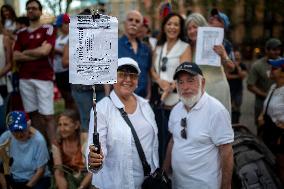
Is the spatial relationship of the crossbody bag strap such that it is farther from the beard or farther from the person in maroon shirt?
the person in maroon shirt

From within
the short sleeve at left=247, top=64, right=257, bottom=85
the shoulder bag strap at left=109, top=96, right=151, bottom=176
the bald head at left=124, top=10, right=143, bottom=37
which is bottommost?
the shoulder bag strap at left=109, top=96, right=151, bottom=176

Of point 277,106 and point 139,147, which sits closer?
point 139,147

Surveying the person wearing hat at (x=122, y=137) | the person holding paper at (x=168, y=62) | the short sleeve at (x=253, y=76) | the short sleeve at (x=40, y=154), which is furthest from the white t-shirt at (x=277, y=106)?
the short sleeve at (x=40, y=154)

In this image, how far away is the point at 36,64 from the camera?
5.80 m

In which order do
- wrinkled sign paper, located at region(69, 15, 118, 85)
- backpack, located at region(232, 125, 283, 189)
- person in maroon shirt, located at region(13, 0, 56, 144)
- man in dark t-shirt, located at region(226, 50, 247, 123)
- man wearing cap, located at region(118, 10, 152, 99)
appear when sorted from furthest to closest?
1. man in dark t-shirt, located at region(226, 50, 247, 123)
2. person in maroon shirt, located at region(13, 0, 56, 144)
3. man wearing cap, located at region(118, 10, 152, 99)
4. backpack, located at region(232, 125, 283, 189)
5. wrinkled sign paper, located at region(69, 15, 118, 85)

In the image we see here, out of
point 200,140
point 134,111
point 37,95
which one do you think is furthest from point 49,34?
point 200,140

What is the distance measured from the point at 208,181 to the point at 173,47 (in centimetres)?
203

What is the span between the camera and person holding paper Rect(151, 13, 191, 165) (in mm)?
5160

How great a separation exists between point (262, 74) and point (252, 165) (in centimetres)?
231

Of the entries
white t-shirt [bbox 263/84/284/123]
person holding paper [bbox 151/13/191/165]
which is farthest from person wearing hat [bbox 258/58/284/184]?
person holding paper [bbox 151/13/191/165]

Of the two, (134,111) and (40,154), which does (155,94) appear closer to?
(40,154)

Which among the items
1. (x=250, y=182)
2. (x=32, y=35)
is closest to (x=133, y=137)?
(x=250, y=182)

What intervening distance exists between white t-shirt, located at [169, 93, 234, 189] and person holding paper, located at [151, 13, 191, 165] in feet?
4.57

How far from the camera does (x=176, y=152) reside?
385 centimetres
